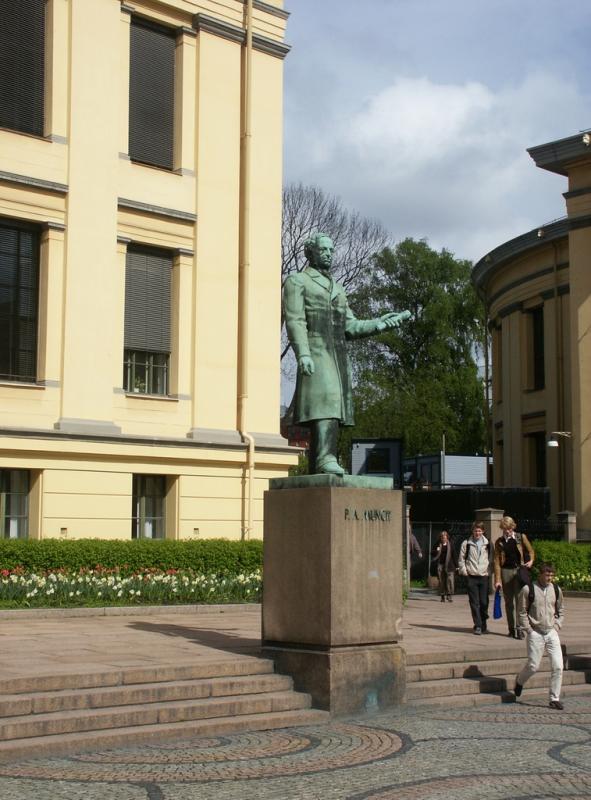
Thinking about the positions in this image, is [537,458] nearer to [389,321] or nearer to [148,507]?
[148,507]

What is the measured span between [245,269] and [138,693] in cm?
1616

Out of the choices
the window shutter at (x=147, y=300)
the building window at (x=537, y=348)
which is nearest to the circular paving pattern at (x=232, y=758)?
the window shutter at (x=147, y=300)

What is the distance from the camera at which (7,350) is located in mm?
22594

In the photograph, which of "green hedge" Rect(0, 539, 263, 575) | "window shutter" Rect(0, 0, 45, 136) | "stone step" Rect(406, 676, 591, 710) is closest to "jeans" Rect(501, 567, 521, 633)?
"stone step" Rect(406, 676, 591, 710)

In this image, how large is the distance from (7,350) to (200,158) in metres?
6.28

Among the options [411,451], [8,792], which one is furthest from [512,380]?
[8,792]

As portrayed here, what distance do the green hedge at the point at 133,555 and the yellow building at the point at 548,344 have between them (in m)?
14.3

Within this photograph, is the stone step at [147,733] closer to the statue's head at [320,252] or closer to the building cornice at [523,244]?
the statue's head at [320,252]

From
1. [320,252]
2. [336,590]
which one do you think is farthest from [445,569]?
[336,590]

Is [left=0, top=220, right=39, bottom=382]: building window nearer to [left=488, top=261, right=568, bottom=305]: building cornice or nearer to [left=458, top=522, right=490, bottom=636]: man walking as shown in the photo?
[left=458, top=522, right=490, bottom=636]: man walking

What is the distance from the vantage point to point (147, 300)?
24.7 m

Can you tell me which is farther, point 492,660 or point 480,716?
point 492,660

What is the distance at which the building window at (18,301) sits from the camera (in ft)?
74.2

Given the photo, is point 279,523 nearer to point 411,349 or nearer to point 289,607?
point 289,607
